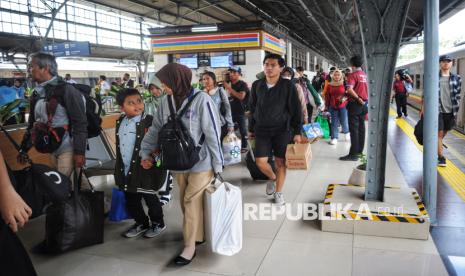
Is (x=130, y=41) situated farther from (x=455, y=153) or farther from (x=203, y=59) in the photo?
(x=455, y=153)

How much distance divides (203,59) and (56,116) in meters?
14.0

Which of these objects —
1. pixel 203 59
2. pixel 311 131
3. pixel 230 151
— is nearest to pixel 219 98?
pixel 311 131

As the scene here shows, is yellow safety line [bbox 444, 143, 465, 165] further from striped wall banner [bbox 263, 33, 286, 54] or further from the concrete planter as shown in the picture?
striped wall banner [bbox 263, 33, 286, 54]

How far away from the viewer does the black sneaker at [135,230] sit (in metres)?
3.55

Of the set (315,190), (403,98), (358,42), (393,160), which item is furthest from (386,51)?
(358,42)

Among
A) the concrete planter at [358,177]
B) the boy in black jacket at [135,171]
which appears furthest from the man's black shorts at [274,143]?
the boy in black jacket at [135,171]

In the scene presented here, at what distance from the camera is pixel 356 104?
6.31m

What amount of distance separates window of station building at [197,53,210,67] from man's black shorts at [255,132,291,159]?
1321cm

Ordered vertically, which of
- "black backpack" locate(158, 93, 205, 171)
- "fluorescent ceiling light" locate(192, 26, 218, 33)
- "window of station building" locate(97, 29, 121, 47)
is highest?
"window of station building" locate(97, 29, 121, 47)

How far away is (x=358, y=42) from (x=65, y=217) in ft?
70.4

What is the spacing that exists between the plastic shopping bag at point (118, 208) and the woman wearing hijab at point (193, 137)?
43.1 inches

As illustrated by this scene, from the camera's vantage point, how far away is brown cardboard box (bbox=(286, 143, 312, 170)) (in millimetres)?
5820

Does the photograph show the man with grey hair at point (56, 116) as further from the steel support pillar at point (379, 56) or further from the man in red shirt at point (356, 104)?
the man in red shirt at point (356, 104)

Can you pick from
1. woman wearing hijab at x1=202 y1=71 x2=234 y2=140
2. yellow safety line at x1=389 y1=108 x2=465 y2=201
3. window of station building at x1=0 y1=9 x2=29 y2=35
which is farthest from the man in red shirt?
window of station building at x1=0 y1=9 x2=29 y2=35
